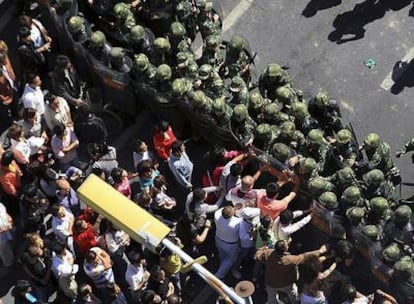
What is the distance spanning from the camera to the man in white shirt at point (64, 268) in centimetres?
1420

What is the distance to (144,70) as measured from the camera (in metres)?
15.6

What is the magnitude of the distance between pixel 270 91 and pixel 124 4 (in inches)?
109

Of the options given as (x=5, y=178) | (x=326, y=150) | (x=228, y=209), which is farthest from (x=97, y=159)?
(x=326, y=150)

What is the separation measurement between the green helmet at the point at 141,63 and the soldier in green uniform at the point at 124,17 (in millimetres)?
728

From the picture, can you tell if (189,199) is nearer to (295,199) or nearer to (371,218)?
(295,199)

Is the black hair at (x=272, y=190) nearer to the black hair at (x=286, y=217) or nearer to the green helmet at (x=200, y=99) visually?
the black hair at (x=286, y=217)

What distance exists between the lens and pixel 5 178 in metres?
15.2

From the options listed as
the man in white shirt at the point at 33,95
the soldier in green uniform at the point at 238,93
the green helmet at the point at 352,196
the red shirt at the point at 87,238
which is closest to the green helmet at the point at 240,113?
the soldier in green uniform at the point at 238,93

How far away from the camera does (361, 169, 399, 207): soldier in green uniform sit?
14531mm

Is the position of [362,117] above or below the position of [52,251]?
above

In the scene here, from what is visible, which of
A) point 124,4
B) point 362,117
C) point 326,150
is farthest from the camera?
point 362,117

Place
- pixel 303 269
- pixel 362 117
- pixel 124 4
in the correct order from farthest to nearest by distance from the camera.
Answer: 1. pixel 362 117
2. pixel 124 4
3. pixel 303 269

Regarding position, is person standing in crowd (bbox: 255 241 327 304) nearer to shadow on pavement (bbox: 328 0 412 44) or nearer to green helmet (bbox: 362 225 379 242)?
green helmet (bbox: 362 225 379 242)

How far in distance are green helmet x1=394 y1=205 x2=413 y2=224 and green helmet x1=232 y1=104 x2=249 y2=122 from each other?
8.79 feet
